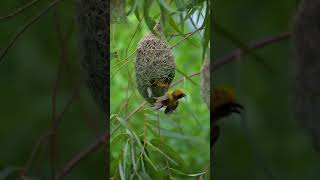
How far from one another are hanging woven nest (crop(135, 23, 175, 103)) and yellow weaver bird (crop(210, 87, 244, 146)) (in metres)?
0.41

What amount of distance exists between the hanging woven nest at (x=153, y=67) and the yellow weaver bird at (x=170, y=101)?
0.03 feet

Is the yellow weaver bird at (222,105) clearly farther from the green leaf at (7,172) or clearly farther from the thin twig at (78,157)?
the green leaf at (7,172)

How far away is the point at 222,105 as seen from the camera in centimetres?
66

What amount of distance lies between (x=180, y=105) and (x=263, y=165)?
57cm

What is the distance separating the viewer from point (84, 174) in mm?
699

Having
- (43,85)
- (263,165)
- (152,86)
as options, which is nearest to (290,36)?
(263,165)

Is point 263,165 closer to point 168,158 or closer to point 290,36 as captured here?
point 290,36

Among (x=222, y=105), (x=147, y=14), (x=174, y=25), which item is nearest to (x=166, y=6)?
(x=147, y=14)

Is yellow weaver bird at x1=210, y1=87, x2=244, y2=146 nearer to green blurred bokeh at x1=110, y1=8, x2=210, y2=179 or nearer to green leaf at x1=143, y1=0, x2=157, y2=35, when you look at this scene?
green leaf at x1=143, y1=0, x2=157, y2=35

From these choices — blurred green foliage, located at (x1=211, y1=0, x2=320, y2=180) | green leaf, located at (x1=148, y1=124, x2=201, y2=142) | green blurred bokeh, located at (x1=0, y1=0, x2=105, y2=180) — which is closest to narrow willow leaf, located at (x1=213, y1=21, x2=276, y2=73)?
blurred green foliage, located at (x1=211, y1=0, x2=320, y2=180)

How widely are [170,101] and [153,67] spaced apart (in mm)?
90

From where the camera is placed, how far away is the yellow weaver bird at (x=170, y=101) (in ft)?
3.67

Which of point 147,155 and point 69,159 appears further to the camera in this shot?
point 147,155

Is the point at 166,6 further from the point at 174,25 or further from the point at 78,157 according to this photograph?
the point at 78,157
